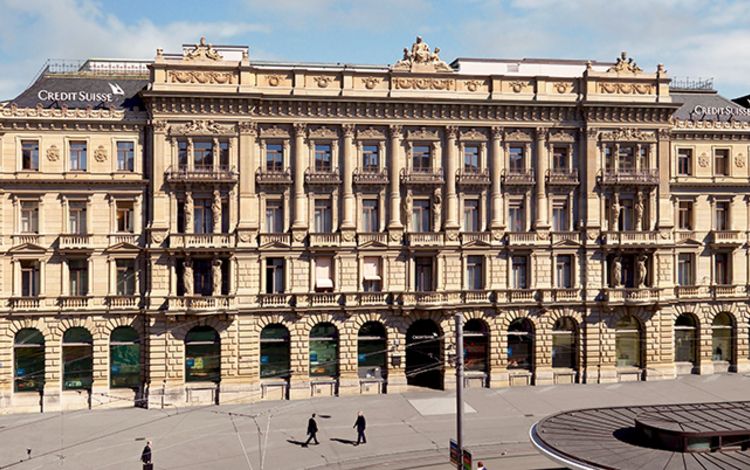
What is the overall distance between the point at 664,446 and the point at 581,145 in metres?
33.1

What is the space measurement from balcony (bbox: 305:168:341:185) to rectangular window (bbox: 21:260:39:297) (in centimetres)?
2091

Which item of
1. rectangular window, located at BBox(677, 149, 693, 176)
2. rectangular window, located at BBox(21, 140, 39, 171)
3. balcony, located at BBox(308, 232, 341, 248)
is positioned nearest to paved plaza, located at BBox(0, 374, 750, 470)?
balcony, located at BBox(308, 232, 341, 248)

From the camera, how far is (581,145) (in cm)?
6122

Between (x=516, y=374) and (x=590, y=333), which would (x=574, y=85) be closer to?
(x=590, y=333)

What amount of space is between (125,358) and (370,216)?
21306 millimetres

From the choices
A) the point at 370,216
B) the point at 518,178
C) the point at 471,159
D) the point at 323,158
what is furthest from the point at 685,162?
the point at 323,158

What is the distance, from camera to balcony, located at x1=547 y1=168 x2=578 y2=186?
60594 mm

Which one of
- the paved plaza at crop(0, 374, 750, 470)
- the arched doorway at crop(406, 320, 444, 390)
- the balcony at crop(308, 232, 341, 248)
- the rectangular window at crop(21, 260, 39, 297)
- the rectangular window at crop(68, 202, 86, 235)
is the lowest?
the paved plaza at crop(0, 374, 750, 470)

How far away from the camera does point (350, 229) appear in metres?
58.1

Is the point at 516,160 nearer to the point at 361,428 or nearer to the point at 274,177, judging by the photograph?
the point at 274,177

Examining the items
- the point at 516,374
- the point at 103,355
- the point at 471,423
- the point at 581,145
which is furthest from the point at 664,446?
the point at 103,355

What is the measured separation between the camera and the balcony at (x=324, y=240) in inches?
2263

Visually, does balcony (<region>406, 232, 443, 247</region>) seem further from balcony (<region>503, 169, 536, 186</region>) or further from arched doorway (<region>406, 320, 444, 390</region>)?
balcony (<region>503, 169, 536, 186</region>)

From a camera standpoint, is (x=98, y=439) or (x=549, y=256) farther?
(x=549, y=256)
